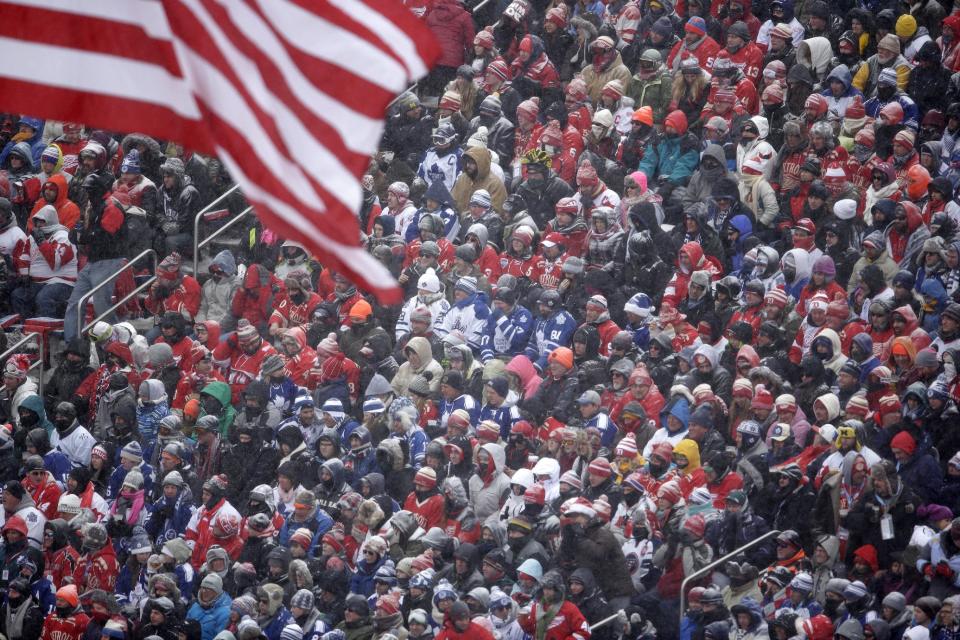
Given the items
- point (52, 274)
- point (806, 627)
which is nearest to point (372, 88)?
point (806, 627)

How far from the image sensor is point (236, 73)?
535 cm

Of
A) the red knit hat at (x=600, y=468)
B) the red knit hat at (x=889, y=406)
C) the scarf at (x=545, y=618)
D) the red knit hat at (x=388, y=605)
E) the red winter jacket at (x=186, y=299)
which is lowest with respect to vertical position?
the red winter jacket at (x=186, y=299)

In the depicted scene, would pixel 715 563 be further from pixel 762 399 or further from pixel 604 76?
pixel 604 76

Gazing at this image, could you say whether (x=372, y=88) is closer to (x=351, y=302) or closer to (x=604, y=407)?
(x=604, y=407)

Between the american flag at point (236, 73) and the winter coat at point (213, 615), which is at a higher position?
the american flag at point (236, 73)

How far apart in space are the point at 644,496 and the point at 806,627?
1.97 meters

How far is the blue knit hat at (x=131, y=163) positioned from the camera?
1947cm

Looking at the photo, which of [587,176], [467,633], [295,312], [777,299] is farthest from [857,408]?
[295,312]

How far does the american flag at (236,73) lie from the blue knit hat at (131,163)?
14.2 metres

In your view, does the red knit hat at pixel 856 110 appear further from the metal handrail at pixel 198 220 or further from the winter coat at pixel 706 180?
the metal handrail at pixel 198 220

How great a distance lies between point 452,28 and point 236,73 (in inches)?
625

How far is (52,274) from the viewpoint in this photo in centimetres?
1914

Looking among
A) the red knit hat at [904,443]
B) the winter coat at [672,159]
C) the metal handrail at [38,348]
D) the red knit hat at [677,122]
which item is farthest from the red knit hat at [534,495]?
the metal handrail at [38,348]

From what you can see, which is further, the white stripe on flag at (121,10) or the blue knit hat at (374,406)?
the blue knit hat at (374,406)
